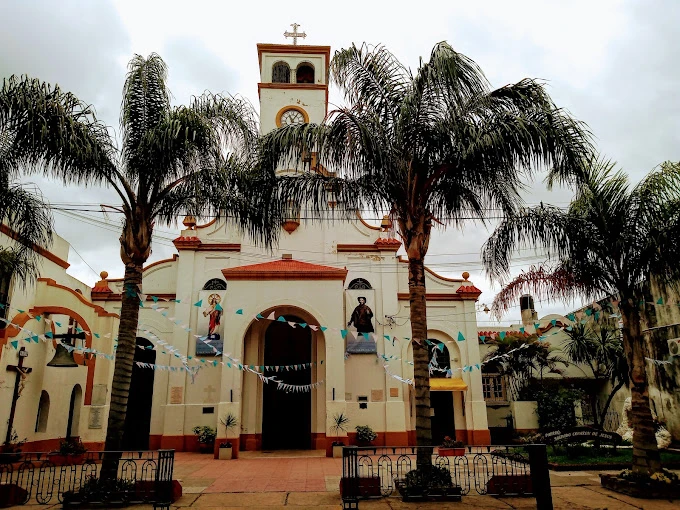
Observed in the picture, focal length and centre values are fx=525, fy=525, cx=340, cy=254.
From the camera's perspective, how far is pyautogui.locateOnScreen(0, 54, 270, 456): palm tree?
32.6 feet

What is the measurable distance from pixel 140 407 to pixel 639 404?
17780 millimetres

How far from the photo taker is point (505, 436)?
2295 cm

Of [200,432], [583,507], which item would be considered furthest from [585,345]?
[200,432]

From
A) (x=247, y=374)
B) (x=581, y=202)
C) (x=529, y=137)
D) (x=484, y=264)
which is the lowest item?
(x=247, y=374)

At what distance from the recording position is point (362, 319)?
70.1 ft

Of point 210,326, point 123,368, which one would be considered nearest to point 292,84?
point 210,326

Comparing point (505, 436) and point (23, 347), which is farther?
point (505, 436)

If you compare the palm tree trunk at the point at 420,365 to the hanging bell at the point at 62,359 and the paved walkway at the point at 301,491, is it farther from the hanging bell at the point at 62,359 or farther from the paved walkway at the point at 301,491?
the hanging bell at the point at 62,359

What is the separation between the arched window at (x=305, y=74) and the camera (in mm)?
26891

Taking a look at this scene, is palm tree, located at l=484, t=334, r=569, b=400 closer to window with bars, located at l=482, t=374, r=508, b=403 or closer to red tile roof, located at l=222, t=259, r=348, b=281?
window with bars, located at l=482, t=374, r=508, b=403

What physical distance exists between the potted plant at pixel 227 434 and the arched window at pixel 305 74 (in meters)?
17.1

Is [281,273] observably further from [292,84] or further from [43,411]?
[292,84]

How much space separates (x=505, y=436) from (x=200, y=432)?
13.0m

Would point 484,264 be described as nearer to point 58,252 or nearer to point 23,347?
point 23,347
